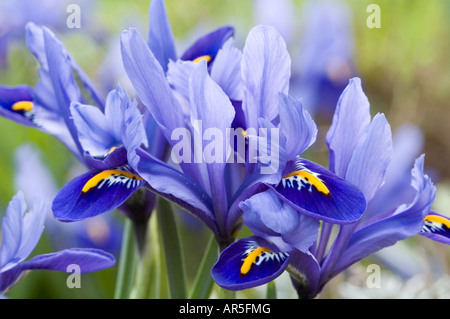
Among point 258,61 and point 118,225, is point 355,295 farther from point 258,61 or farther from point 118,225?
point 258,61

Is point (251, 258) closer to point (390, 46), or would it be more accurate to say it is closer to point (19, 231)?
point (19, 231)

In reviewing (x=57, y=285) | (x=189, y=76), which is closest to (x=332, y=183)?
(x=189, y=76)

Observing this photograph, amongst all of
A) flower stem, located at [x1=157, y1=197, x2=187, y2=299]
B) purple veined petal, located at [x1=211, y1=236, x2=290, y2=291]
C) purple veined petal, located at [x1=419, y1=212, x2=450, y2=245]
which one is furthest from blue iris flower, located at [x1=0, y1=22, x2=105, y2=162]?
purple veined petal, located at [x1=419, y1=212, x2=450, y2=245]

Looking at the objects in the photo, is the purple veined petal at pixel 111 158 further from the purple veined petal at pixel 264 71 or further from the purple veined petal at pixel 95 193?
the purple veined petal at pixel 264 71

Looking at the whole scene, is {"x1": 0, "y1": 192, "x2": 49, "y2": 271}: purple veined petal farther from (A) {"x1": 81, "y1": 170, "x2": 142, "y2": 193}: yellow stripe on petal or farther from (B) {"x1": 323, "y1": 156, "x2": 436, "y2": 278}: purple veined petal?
(B) {"x1": 323, "y1": 156, "x2": 436, "y2": 278}: purple veined petal
